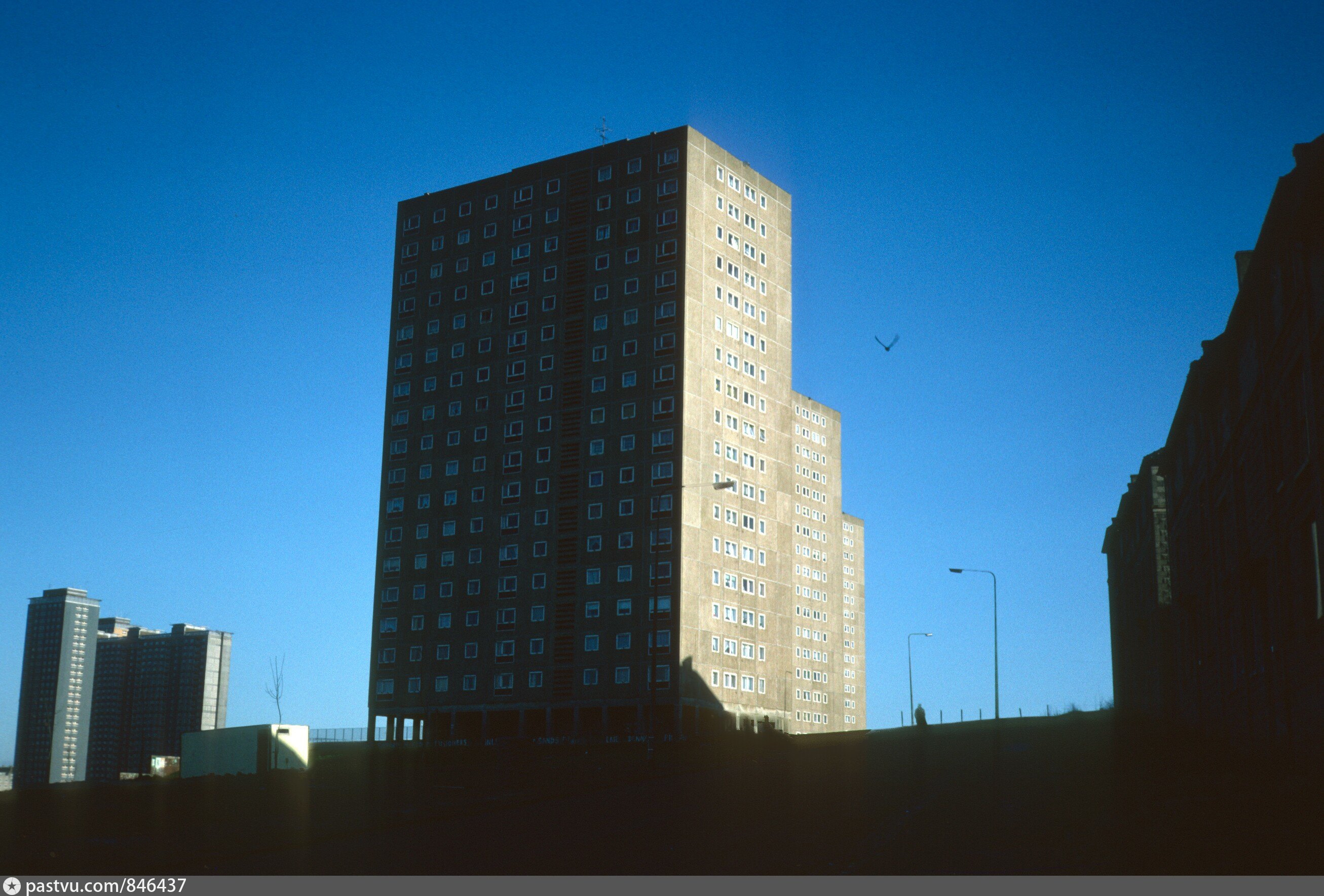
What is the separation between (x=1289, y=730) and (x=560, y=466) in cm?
7899

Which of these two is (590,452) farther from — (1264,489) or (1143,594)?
(1264,489)

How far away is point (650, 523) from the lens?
106 m

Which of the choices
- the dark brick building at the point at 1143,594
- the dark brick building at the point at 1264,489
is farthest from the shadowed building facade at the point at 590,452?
the dark brick building at the point at 1264,489

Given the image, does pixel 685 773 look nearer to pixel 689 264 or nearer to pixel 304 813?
pixel 304 813

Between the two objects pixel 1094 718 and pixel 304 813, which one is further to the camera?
pixel 1094 718

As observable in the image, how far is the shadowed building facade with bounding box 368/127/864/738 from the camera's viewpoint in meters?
107

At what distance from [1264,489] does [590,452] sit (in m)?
74.5

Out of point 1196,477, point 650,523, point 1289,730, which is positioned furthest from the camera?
point 650,523

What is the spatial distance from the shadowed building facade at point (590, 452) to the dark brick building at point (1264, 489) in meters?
50.9

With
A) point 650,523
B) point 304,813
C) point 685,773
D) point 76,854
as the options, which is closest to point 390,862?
point 76,854

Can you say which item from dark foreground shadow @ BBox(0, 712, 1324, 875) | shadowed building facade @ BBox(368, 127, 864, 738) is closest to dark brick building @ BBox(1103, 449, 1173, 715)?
dark foreground shadow @ BBox(0, 712, 1324, 875)

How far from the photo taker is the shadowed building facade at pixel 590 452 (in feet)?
350

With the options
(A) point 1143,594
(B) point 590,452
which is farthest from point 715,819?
(B) point 590,452

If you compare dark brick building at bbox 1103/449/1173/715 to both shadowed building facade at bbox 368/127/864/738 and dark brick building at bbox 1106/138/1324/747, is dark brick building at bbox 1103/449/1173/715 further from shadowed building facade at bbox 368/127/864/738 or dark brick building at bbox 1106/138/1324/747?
shadowed building facade at bbox 368/127/864/738
